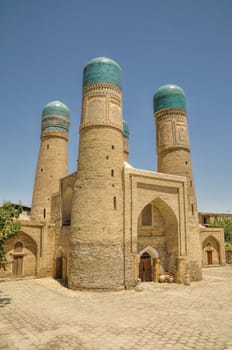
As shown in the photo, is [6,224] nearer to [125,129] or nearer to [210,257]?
[125,129]

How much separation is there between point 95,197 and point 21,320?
7833 mm

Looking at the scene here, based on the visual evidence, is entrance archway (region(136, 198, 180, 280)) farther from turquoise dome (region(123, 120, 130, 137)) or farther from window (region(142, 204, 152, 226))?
turquoise dome (region(123, 120, 130, 137))

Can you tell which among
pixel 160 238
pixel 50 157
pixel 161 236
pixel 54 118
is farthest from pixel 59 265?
pixel 54 118

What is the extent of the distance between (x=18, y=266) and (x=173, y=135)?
1569 centimetres

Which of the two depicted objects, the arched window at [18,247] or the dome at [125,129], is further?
the dome at [125,129]

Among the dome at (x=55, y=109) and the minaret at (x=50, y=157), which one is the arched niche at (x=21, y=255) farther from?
the dome at (x=55, y=109)

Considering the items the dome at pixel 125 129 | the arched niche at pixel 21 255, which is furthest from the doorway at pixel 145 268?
the dome at pixel 125 129

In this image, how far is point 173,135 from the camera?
23328 mm

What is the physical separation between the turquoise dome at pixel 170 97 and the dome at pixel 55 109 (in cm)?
914

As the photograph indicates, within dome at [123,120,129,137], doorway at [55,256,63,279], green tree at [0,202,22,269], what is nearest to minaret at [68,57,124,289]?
green tree at [0,202,22,269]

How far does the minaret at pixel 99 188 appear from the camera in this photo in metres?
16.0

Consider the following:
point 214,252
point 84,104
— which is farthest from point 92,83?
point 214,252

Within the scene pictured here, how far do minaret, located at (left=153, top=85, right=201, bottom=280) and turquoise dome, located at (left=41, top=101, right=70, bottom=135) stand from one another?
896 cm

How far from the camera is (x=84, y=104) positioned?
19.1 m
